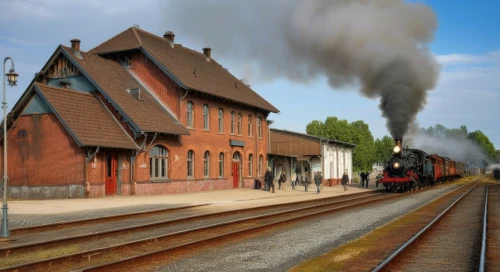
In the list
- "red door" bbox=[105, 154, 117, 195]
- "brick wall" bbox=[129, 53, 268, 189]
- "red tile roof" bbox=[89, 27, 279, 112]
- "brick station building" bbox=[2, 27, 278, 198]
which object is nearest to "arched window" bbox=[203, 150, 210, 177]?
"brick station building" bbox=[2, 27, 278, 198]

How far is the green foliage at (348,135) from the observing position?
85.9 metres

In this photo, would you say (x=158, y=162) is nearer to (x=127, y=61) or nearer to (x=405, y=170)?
(x=127, y=61)

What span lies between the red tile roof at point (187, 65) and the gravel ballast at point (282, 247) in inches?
687

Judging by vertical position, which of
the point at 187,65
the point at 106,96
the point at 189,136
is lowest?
the point at 189,136

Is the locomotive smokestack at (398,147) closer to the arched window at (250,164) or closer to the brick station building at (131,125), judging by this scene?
the brick station building at (131,125)

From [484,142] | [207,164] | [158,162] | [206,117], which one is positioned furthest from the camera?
[484,142]

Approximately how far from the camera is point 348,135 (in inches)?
3371

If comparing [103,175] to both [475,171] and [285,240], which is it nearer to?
[285,240]

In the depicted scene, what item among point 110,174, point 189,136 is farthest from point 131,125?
point 189,136

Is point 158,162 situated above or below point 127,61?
below

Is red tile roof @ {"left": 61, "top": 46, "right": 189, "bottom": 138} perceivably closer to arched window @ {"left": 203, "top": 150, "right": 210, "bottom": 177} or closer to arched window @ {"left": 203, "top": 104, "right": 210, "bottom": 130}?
arched window @ {"left": 203, "top": 104, "right": 210, "bottom": 130}

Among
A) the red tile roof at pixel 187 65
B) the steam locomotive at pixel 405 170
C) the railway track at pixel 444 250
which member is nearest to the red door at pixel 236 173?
the red tile roof at pixel 187 65

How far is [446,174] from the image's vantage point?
175 ft

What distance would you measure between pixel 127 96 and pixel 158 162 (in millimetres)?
4179
